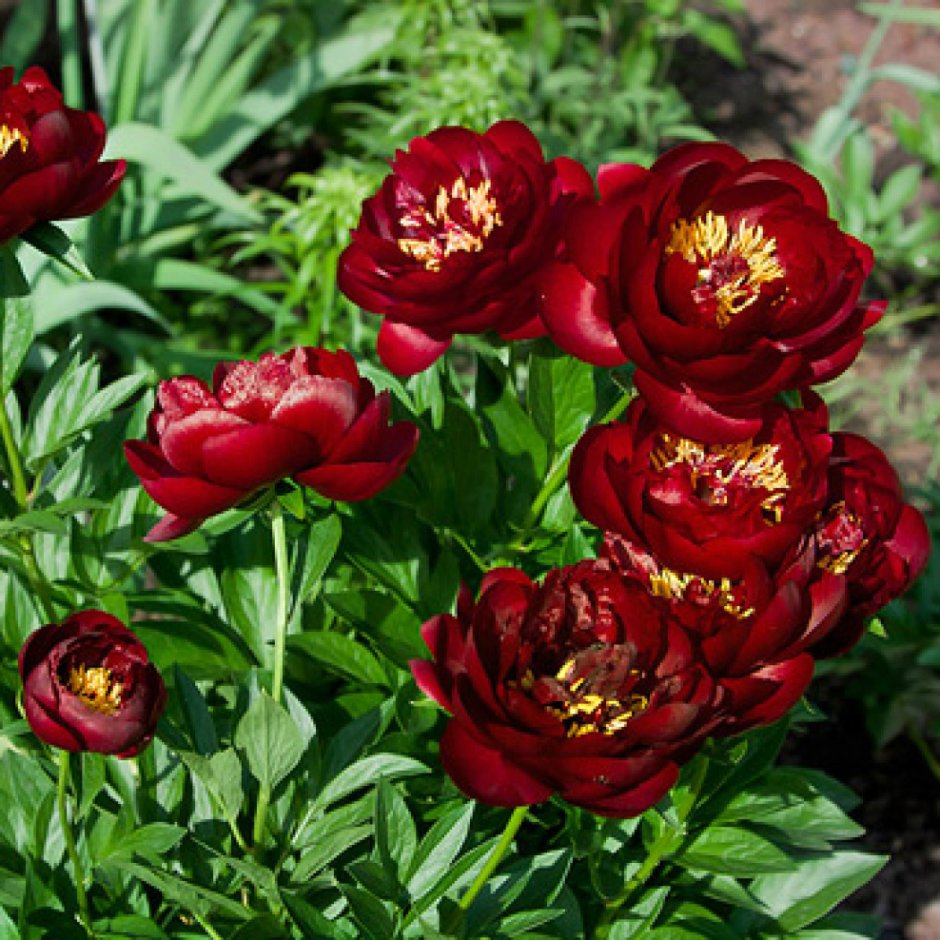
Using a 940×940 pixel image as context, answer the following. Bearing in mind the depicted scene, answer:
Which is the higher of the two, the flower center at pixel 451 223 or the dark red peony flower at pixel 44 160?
the dark red peony flower at pixel 44 160

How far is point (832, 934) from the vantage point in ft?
4.34

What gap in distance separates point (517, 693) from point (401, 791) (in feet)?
1.22

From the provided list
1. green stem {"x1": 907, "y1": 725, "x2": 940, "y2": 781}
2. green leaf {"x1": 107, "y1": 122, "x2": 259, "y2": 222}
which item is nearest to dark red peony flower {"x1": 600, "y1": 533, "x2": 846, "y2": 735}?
green stem {"x1": 907, "y1": 725, "x2": 940, "y2": 781}

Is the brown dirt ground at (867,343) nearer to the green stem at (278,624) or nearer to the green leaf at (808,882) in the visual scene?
the green leaf at (808,882)

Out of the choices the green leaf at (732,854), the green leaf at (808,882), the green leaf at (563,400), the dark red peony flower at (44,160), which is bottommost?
the green leaf at (808,882)

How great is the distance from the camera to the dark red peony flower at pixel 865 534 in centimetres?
97

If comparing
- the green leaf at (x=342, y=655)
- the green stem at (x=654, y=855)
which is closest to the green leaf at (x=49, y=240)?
the green leaf at (x=342, y=655)

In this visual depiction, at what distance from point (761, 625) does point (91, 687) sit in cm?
41

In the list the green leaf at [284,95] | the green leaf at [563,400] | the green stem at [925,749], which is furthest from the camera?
the green leaf at [284,95]

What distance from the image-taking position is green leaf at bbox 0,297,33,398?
122 cm

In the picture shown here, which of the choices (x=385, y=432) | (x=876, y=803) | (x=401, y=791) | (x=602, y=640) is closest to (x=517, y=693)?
(x=602, y=640)

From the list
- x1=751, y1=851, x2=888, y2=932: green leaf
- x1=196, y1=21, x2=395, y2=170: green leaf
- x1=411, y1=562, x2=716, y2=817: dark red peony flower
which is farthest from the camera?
x1=196, y1=21, x2=395, y2=170: green leaf

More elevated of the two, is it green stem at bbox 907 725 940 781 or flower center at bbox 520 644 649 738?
flower center at bbox 520 644 649 738

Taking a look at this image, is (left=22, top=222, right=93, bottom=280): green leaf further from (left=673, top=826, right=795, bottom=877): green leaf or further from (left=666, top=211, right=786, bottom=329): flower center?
(left=673, top=826, right=795, bottom=877): green leaf
